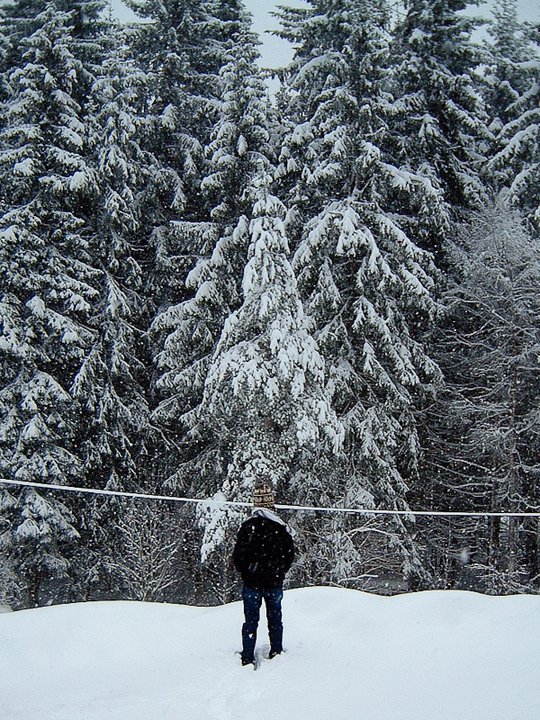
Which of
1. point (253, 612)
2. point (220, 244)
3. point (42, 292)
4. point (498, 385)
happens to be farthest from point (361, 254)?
point (253, 612)

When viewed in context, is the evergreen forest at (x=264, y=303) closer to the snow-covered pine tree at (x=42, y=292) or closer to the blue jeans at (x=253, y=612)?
the snow-covered pine tree at (x=42, y=292)

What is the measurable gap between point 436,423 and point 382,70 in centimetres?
1002

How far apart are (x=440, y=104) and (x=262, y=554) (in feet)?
55.7

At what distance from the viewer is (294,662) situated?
6.00m

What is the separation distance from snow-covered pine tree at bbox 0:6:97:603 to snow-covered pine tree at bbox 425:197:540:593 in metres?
10.1

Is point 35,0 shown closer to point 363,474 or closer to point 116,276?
point 116,276

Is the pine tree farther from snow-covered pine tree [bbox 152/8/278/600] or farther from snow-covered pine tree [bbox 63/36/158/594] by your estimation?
snow-covered pine tree [bbox 63/36/158/594]

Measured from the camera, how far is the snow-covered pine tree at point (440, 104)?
18.5 metres

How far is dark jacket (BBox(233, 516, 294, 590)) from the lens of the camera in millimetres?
5895

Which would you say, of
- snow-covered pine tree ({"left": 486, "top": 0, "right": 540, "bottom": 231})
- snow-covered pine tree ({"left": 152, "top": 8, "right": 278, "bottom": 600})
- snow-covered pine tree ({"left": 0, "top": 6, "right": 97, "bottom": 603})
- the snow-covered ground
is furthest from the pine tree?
the snow-covered ground

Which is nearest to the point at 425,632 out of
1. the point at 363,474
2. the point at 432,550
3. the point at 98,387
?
the point at 363,474

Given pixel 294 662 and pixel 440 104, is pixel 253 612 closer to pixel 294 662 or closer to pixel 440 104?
pixel 294 662

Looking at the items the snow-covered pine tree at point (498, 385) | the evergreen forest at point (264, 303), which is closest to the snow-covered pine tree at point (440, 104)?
the evergreen forest at point (264, 303)

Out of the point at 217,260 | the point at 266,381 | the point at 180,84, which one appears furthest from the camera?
the point at 180,84
